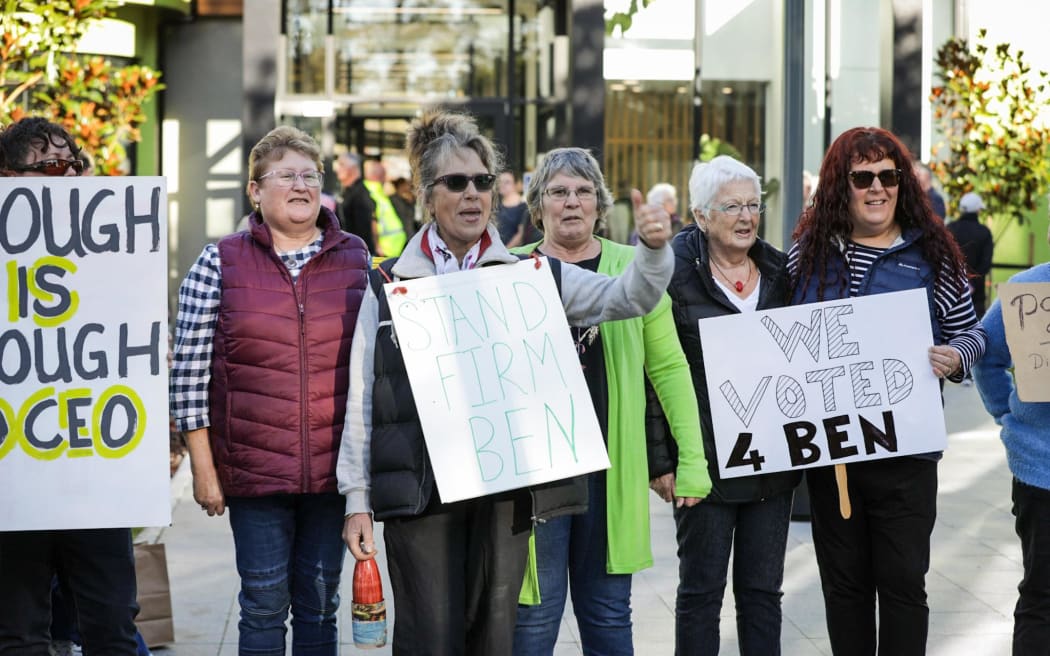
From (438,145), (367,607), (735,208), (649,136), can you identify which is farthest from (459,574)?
(649,136)

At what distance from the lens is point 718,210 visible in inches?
179

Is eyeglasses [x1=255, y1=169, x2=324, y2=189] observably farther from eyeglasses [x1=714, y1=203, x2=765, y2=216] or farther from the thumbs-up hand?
eyeglasses [x1=714, y1=203, x2=765, y2=216]

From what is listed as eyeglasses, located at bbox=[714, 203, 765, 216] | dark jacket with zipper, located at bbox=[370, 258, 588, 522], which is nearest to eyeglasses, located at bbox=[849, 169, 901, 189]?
eyeglasses, located at bbox=[714, 203, 765, 216]

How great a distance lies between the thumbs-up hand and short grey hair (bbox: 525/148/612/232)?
32.3 inches

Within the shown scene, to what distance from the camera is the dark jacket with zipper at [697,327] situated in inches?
179

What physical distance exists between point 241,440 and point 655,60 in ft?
44.5

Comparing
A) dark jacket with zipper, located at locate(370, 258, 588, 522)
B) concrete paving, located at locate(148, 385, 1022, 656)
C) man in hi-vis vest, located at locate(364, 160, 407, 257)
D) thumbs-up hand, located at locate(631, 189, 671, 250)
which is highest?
man in hi-vis vest, located at locate(364, 160, 407, 257)

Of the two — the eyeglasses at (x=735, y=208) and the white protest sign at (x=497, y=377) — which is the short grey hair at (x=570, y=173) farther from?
the white protest sign at (x=497, y=377)

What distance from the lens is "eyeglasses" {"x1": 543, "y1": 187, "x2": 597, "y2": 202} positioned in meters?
4.50

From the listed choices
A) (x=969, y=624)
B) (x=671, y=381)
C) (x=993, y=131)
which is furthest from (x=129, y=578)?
(x=993, y=131)

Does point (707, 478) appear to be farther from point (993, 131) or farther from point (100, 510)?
point (993, 131)

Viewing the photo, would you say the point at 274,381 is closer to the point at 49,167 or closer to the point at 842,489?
the point at 49,167

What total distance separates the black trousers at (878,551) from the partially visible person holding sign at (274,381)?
1.59 metres

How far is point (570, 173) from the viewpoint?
454 centimetres
